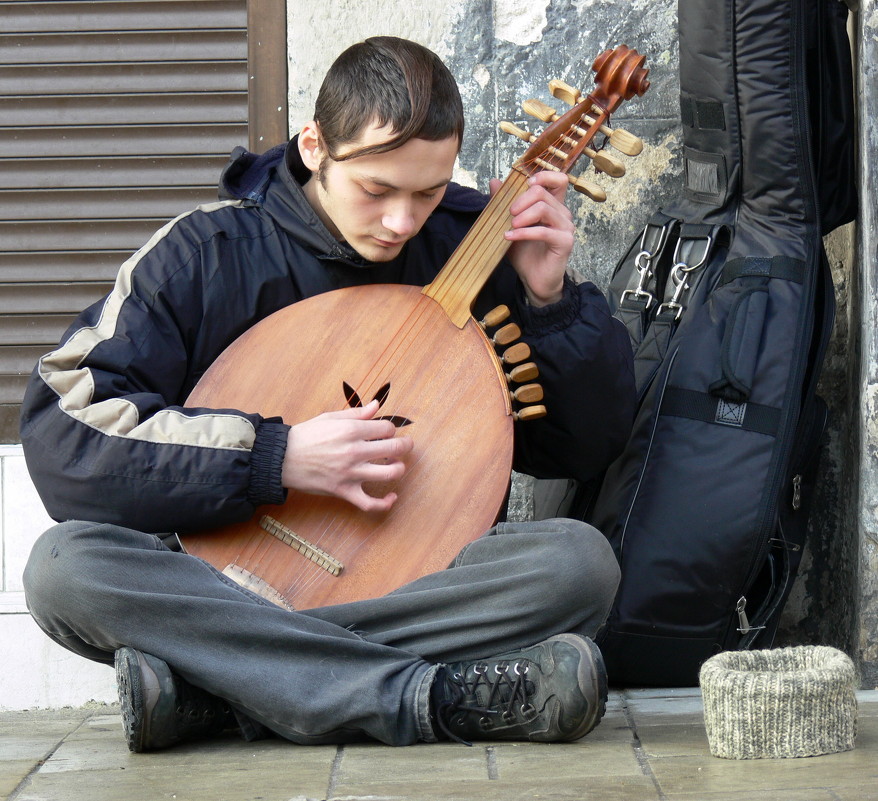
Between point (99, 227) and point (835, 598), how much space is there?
1.93 meters

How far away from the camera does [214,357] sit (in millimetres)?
2074

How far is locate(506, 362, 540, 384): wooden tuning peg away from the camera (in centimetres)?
196

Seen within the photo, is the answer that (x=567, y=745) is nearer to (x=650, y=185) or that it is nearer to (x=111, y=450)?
(x=111, y=450)

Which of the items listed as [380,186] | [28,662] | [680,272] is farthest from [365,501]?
[28,662]

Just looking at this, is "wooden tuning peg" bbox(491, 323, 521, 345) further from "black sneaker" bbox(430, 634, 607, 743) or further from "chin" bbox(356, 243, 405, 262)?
"black sneaker" bbox(430, 634, 607, 743)

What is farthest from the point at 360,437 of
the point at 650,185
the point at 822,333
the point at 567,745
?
the point at 650,185

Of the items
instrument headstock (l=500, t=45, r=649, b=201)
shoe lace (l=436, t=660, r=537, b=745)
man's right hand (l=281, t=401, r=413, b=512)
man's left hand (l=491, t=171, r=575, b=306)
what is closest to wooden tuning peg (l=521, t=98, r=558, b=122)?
instrument headstock (l=500, t=45, r=649, b=201)


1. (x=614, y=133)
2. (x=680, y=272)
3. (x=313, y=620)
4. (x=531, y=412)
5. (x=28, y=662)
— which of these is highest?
(x=614, y=133)

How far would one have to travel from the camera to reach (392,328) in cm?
202

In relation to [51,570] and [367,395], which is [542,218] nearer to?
[367,395]

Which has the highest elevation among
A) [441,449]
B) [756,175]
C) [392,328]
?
[756,175]

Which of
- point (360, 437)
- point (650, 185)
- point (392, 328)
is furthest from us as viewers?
point (650, 185)

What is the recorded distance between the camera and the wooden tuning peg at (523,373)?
6.42 ft

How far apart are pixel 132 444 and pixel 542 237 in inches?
30.2
